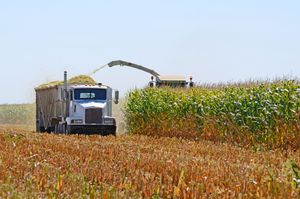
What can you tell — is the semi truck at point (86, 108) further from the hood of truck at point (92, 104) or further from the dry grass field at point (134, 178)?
the dry grass field at point (134, 178)

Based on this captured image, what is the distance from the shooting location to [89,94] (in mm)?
25734

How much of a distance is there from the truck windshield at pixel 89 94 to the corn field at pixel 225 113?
2.07 m

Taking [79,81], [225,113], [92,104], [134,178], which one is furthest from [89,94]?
[134,178]

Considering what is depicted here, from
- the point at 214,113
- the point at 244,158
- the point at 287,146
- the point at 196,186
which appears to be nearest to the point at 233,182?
the point at 196,186

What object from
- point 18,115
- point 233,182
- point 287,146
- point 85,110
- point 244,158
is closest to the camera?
point 233,182

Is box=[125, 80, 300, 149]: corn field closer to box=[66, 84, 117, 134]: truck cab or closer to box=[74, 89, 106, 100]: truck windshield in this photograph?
box=[66, 84, 117, 134]: truck cab

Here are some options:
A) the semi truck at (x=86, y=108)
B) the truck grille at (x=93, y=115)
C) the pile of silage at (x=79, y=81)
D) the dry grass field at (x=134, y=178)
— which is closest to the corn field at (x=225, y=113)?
the semi truck at (x=86, y=108)

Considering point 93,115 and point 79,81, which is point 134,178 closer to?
point 93,115

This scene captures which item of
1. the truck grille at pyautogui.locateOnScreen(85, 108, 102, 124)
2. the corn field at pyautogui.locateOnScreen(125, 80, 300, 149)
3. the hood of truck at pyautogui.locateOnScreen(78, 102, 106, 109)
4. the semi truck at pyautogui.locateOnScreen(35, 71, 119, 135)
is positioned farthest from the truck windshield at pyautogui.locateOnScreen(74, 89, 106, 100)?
the corn field at pyautogui.locateOnScreen(125, 80, 300, 149)

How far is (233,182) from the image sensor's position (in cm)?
852

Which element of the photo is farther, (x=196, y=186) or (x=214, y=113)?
(x=214, y=113)

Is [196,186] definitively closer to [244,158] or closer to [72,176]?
[72,176]

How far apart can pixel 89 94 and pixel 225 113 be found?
21.9 feet

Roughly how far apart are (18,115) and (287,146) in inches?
1931
